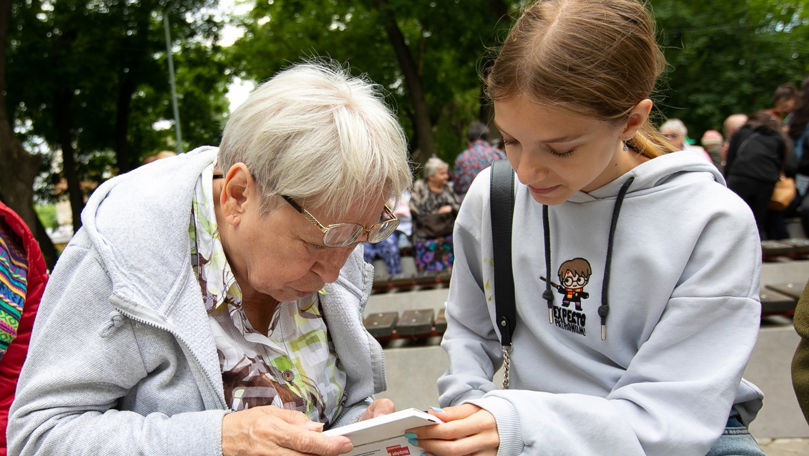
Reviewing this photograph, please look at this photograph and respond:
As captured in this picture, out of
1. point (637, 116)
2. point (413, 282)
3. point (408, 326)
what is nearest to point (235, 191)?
point (637, 116)

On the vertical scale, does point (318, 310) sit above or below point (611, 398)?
above

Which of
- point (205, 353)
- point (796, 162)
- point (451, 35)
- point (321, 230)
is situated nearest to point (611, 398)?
point (321, 230)

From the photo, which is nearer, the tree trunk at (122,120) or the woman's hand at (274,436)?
the woman's hand at (274,436)

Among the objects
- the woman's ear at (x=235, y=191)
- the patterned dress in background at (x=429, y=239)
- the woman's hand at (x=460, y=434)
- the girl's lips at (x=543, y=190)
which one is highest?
the woman's ear at (x=235, y=191)

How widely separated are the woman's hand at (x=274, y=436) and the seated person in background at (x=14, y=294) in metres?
0.72

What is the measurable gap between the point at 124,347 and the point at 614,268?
4.10 feet

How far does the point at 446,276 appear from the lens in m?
5.57

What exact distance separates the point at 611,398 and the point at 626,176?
0.59 meters

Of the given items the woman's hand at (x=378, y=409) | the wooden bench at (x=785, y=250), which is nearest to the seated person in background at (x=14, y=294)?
the woman's hand at (x=378, y=409)

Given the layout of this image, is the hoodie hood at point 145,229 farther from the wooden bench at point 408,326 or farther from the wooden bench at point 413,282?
the wooden bench at point 413,282

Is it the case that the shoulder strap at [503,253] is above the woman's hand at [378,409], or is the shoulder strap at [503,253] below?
above

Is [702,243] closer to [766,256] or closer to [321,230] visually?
[321,230]

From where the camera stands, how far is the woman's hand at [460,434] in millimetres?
1578

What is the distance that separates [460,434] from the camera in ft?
5.23
